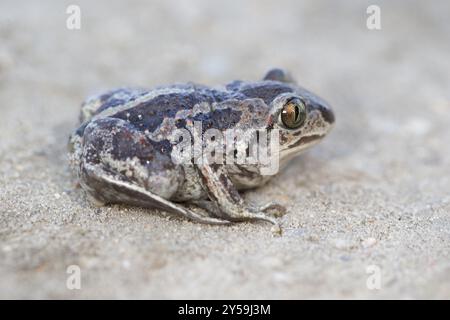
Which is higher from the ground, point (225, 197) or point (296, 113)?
point (296, 113)

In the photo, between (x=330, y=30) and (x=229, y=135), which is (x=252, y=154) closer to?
(x=229, y=135)

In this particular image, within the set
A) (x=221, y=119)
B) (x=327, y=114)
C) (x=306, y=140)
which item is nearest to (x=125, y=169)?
(x=221, y=119)

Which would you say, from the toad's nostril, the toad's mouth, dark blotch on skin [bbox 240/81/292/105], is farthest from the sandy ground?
dark blotch on skin [bbox 240/81/292/105]

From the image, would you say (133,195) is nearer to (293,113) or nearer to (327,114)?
(293,113)

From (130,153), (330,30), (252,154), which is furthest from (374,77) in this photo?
(130,153)

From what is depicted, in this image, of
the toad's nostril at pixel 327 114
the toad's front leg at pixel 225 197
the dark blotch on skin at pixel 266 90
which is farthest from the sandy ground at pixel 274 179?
the dark blotch on skin at pixel 266 90

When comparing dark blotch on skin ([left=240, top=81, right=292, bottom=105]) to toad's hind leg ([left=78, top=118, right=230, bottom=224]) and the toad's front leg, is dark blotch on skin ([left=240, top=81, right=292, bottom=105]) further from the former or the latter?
toad's hind leg ([left=78, top=118, right=230, bottom=224])

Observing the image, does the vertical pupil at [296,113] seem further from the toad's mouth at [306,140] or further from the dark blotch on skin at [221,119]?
the dark blotch on skin at [221,119]

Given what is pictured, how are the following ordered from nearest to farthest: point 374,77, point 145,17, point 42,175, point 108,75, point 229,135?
point 229,135
point 42,175
point 108,75
point 374,77
point 145,17
